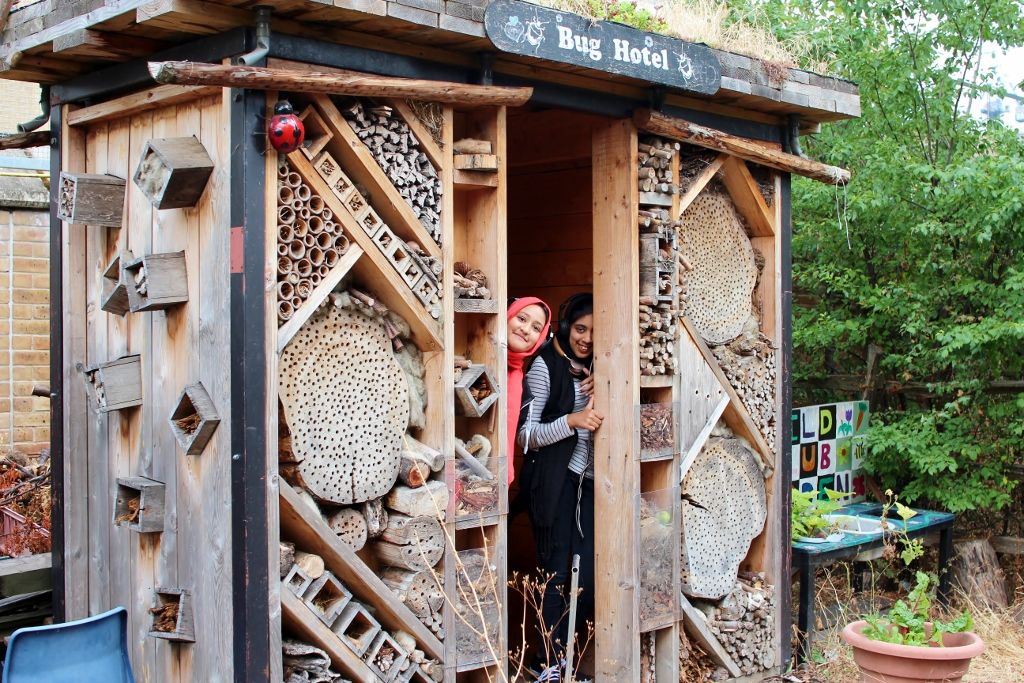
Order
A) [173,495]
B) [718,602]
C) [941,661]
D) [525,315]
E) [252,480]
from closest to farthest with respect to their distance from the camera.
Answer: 1. [252,480]
2. [173,495]
3. [941,661]
4. [525,315]
5. [718,602]

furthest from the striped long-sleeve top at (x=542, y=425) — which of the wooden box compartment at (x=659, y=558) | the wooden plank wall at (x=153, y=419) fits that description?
the wooden plank wall at (x=153, y=419)

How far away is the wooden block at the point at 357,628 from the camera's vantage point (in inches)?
183

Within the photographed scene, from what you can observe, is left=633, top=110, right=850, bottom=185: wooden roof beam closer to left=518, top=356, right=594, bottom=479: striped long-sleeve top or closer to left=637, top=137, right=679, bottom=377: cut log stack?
left=637, top=137, right=679, bottom=377: cut log stack

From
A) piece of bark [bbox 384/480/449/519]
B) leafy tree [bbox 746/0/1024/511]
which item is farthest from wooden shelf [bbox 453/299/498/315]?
leafy tree [bbox 746/0/1024/511]

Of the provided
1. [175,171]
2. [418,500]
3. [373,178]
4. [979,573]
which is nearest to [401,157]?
[373,178]

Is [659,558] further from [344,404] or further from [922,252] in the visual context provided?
[922,252]

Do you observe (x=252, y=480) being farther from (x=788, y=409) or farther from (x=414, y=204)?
(x=788, y=409)

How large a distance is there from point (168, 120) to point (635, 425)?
2.77 metres

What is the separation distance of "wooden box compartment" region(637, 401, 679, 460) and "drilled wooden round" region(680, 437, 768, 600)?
13.0 inches

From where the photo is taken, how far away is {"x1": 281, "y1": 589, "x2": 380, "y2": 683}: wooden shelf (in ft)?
14.7

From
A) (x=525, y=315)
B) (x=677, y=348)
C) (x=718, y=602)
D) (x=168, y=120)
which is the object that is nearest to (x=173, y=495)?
(x=168, y=120)

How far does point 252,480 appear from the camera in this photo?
4340 mm

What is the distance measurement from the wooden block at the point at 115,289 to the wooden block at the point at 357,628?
1.60 metres

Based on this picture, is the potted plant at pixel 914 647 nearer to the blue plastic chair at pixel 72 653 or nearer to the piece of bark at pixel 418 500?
the piece of bark at pixel 418 500
